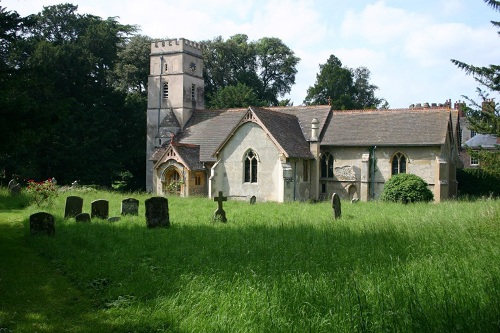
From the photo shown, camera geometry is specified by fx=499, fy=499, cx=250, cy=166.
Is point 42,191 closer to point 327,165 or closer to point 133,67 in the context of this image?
point 327,165

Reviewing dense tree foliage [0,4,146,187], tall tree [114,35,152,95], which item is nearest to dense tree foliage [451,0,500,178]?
dense tree foliage [0,4,146,187]

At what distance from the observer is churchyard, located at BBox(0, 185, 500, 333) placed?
6.80 metres

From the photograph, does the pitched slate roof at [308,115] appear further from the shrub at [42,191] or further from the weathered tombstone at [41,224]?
the weathered tombstone at [41,224]

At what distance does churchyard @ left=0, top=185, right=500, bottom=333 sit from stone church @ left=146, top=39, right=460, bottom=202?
1823 centimetres

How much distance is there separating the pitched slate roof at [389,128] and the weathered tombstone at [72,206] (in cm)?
2071

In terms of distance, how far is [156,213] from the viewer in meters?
16.4

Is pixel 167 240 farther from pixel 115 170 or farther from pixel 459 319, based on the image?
pixel 115 170

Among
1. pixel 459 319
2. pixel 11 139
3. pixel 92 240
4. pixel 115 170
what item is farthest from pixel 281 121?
pixel 459 319

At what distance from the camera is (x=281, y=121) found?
35688 mm

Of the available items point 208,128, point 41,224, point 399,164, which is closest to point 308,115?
point 208,128

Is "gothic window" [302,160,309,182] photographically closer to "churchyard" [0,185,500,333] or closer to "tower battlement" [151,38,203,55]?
"tower battlement" [151,38,203,55]

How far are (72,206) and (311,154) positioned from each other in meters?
19.9

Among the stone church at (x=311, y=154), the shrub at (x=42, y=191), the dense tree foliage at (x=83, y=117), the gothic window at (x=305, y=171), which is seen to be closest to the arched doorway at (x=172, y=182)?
the stone church at (x=311, y=154)

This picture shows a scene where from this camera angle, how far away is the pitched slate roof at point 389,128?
33344mm
